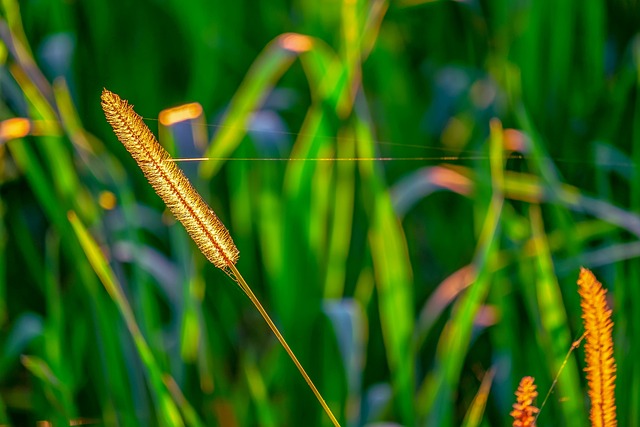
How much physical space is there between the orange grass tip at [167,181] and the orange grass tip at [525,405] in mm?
397

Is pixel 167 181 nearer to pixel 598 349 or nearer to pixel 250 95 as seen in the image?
pixel 250 95

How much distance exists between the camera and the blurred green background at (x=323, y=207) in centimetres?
80

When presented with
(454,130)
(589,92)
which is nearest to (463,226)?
(454,130)

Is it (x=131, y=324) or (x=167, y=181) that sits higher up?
(x=167, y=181)

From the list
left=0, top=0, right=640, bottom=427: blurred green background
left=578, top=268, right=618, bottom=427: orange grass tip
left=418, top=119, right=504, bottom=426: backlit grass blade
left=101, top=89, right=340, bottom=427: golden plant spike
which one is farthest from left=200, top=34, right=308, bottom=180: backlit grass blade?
left=578, top=268, right=618, bottom=427: orange grass tip

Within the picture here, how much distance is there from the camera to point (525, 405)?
815 millimetres

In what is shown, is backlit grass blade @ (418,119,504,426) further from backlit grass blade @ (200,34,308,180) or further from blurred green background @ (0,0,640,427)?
backlit grass blade @ (200,34,308,180)

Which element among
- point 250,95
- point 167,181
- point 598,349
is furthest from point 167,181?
point 598,349

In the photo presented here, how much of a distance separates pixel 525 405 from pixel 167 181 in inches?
20.0

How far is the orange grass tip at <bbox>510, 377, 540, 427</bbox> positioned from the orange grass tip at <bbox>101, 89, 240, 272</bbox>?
397 mm

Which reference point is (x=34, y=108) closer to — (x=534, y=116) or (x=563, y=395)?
(x=534, y=116)

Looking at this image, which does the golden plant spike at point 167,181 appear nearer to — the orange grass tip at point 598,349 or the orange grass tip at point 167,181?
the orange grass tip at point 167,181

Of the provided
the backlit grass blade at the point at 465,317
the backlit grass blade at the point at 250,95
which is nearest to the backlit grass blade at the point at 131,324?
the backlit grass blade at the point at 250,95

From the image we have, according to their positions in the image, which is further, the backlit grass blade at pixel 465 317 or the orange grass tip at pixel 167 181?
the backlit grass blade at pixel 465 317
